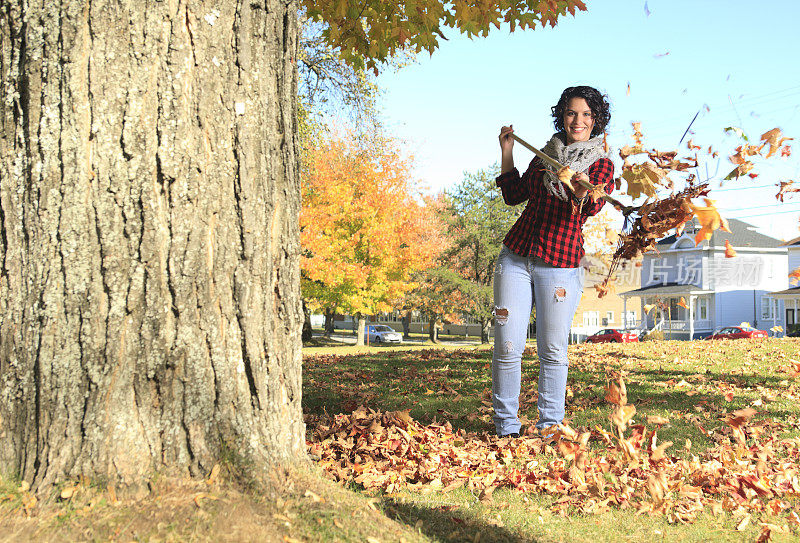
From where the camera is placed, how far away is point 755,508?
2.62 m

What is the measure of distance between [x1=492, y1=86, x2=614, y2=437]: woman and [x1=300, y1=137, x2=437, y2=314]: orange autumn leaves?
17.3 metres

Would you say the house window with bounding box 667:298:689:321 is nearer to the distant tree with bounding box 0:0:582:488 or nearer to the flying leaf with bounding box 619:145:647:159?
the flying leaf with bounding box 619:145:647:159

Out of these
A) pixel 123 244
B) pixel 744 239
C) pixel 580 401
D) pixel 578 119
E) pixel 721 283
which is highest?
pixel 744 239

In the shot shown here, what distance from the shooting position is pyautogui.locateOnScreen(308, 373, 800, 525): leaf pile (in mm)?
2633

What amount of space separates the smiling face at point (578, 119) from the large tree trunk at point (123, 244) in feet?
6.46

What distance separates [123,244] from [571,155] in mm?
2287

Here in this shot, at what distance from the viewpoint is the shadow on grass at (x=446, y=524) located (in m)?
2.25

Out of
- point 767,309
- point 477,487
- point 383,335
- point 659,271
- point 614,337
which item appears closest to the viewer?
point 477,487

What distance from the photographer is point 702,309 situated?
40.7 meters

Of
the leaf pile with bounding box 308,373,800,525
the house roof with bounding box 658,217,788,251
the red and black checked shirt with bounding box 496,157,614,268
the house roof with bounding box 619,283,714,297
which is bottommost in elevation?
the leaf pile with bounding box 308,373,800,525

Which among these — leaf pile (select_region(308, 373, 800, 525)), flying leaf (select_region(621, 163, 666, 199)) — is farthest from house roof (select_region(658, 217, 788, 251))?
flying leaf (select_region(621, 163, 666, 199))

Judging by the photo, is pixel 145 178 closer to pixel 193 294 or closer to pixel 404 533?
pixel 193 294

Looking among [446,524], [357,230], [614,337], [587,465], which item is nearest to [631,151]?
[587,465]

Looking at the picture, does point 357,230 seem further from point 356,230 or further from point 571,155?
point 571,155
